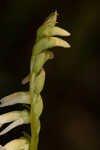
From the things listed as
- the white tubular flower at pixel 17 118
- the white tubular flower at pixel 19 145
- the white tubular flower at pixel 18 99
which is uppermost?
the white tubular flower at pixel 18 99

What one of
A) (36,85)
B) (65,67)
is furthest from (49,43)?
(65,67)

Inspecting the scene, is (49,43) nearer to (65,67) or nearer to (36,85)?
(36,85)

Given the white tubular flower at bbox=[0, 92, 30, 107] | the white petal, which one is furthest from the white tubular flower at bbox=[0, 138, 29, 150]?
the white petal

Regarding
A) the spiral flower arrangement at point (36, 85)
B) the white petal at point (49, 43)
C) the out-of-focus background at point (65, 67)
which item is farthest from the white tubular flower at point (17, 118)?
the out-of-focus background at point (65, 67)

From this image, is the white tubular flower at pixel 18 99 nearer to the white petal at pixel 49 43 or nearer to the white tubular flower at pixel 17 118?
the white tubular flower at pixel 17 118

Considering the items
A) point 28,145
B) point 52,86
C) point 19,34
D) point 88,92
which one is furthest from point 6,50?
point 28,145

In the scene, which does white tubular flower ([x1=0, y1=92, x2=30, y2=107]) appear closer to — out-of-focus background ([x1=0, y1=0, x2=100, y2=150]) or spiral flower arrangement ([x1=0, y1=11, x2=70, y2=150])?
spiral flower arrangement ([x1=0, y1=11, x2=70, y2=150])
